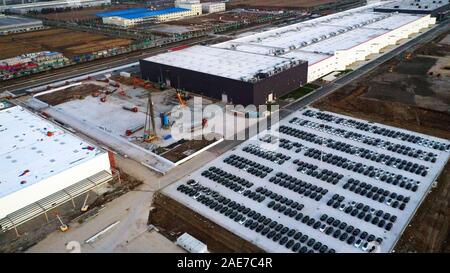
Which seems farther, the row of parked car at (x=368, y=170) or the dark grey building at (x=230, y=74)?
the dark grey building at (x=230, y=74)

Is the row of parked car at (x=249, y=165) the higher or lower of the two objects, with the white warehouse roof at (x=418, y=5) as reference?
lower

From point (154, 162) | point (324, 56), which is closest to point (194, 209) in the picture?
point (154, 162)

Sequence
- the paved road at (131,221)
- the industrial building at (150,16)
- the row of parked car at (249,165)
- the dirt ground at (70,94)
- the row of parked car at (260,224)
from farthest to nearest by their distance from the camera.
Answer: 1. the industrial building at (150,16)
2. the dirt ground at (70,94)
3. the row of parked car at (249,165)
4. the paved road at (131,221)
5. the row of parked car at (260,224)

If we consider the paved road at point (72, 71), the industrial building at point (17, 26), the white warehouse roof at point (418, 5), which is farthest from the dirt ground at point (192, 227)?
the industrial building at point (17, 26)

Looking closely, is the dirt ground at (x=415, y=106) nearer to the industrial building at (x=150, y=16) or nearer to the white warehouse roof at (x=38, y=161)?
the white warehouse roof at (x=38, y=161)

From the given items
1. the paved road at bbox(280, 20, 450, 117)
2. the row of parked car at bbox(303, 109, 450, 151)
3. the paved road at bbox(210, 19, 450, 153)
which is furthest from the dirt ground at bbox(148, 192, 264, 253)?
the row of parked car at bbox(303, 109, 450, 151)
